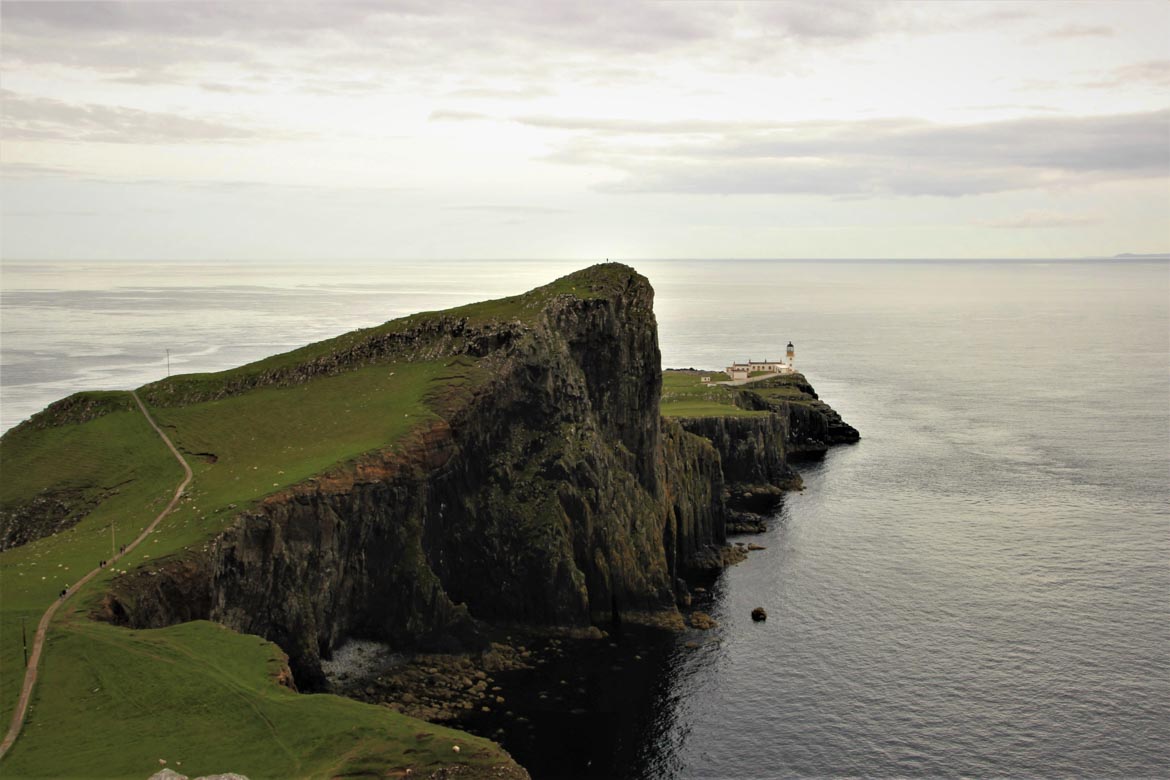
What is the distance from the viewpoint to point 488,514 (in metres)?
87.1

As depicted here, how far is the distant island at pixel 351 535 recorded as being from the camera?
48.4 meters

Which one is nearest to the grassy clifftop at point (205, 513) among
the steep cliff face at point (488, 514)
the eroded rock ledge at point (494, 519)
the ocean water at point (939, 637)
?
the steep cliff face at point (488, 514)

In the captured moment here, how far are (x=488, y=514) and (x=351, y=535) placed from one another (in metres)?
14.3

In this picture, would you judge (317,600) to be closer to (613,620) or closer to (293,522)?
(293,522)

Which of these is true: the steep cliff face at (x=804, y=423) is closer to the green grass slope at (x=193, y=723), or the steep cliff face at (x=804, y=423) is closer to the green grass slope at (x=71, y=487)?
the green grass slope at (x=71, y=487)

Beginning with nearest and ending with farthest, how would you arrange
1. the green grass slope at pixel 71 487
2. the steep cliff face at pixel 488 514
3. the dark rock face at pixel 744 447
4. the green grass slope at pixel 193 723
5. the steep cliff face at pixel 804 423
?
the green grass slope at pixel 193 723
the green grass slope at pixel 71 487
the steep cliff face at pixel 488 514
the dark rock face at pixel 744 447
the steep cliff face at pixel 804 423

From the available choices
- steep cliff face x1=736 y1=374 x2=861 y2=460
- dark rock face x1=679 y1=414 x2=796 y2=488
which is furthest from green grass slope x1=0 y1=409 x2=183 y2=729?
steep cliff face x1=736 y1=374 x2=861 y2=460

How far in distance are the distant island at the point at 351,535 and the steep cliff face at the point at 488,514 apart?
0.19 metres

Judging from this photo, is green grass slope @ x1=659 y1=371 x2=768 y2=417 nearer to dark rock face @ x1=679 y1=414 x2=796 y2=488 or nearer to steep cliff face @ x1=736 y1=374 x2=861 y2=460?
dark rock face @ x1=679 y1=414 x2=796 y2=488

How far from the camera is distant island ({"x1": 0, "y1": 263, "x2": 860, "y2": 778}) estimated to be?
48.4m

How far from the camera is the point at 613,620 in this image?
88.2 m

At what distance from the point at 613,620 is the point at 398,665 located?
Answer: 20.3 m

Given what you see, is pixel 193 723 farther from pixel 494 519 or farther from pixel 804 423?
pixel 804 423

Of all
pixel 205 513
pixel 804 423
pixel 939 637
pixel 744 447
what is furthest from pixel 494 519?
pixel 804 423
